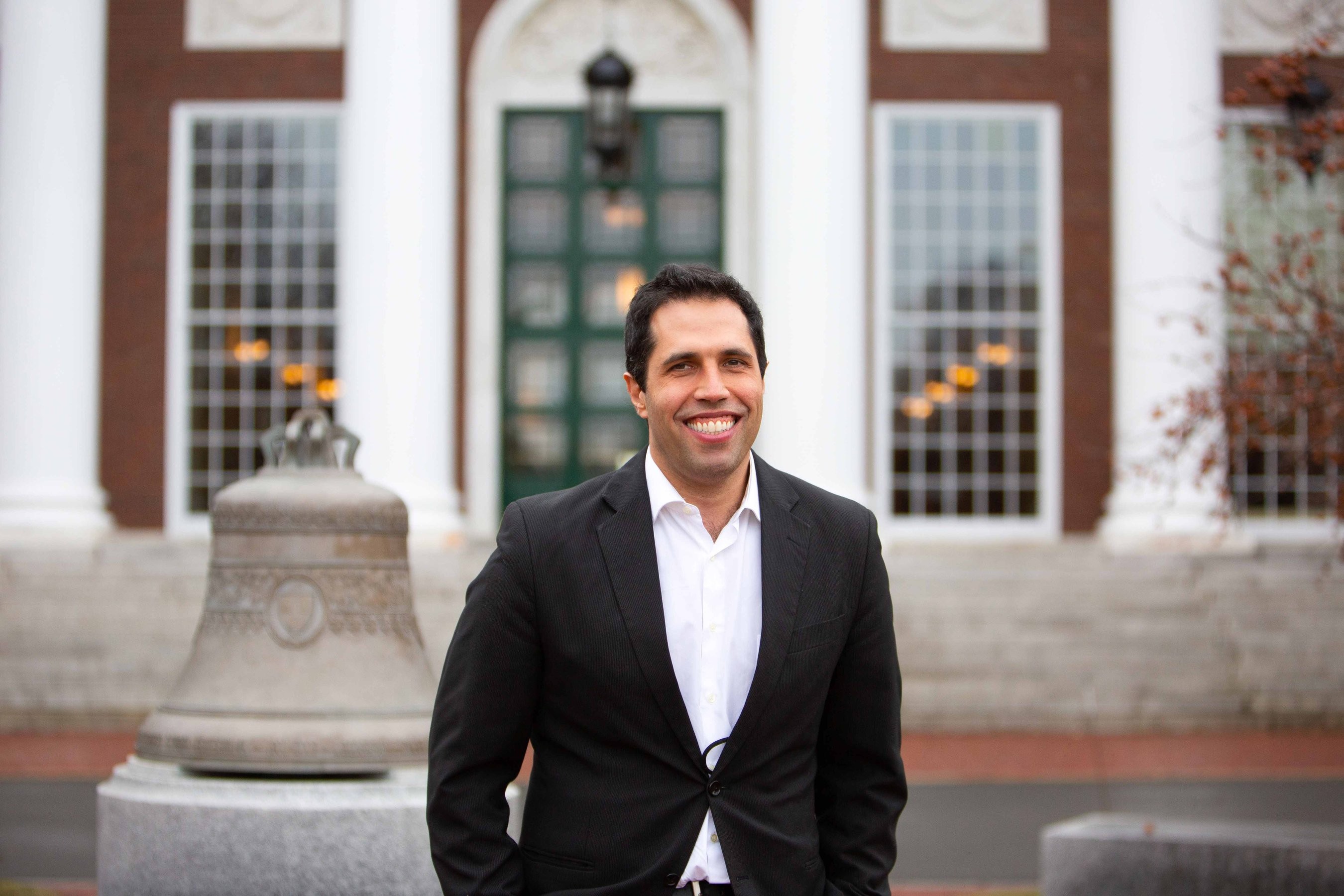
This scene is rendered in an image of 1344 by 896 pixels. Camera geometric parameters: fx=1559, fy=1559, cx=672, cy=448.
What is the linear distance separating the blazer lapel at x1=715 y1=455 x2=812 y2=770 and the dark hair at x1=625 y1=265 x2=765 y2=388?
0.25 meters

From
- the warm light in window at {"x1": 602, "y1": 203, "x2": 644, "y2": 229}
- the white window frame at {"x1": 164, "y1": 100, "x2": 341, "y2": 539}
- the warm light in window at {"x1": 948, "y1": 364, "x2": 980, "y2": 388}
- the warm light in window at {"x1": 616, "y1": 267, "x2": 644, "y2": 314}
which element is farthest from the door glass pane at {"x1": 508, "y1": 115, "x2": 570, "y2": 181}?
the warm light in window at {"x1": 948, "y1": 364, "x2": 980, "y2": 388}

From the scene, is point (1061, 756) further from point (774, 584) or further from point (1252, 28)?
point (1252, 28)

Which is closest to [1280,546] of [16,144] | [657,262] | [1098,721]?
[1098,721]

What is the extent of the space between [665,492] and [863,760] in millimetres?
630

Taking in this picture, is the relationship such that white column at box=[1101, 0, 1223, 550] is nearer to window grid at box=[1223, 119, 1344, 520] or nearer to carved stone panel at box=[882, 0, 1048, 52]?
window grid at box=[1223, 119, 1344, 520]

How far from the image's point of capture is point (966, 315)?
63.1ft

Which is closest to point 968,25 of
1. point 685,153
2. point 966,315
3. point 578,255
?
point 966,315

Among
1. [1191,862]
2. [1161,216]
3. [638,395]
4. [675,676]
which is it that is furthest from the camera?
[1161,216]

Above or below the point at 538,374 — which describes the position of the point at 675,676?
below

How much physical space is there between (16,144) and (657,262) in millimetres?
7540

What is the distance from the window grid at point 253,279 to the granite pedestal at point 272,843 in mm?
14853

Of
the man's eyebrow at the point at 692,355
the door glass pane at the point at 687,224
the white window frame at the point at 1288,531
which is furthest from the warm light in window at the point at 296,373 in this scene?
the man's eyebrow at the point at 692,355

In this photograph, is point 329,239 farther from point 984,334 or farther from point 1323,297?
point 1323,297

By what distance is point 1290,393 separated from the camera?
7781 mm
